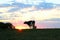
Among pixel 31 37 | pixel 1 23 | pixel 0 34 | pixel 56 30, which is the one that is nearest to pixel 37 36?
pixel 31 37

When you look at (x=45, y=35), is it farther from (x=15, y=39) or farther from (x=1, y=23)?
(x=1, y=23)

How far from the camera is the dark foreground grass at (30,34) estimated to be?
14.4m

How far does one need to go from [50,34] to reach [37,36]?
2.94 ft

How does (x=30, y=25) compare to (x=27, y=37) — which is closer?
(x=27, y=37)

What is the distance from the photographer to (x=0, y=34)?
1459cm

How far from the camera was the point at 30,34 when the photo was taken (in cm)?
1473

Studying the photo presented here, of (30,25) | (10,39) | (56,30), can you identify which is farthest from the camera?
(30,25)

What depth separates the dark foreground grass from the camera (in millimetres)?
14383

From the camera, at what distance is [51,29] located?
1520cm

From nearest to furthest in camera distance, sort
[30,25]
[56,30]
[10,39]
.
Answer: [10,39]
[56,30]
[30,25]

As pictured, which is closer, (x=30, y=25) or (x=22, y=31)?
(x=22, y=31)

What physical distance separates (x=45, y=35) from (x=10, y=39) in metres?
2.26

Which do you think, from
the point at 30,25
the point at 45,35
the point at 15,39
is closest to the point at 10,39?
the point at 15,39

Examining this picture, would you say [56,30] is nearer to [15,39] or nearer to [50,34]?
[50,34]
